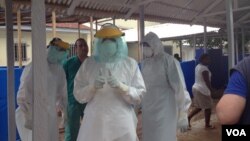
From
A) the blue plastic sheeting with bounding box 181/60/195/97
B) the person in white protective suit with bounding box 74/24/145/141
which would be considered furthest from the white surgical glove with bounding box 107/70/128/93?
the blue plastic sheeting with bounding box 181/60/195/97

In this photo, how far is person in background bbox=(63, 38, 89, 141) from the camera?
4363 mm

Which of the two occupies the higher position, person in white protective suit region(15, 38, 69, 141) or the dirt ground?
person in white protective suit region(15, 38, 69, 141)

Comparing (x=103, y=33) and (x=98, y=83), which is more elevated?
(x=103, y=33)

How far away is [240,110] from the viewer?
1506mm

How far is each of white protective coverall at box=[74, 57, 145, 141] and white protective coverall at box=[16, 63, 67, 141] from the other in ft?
2.55

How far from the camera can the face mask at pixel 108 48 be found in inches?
120

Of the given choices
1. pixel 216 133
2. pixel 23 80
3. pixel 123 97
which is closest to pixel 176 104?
pixel 123 97

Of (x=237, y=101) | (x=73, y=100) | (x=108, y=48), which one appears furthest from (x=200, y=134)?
(x=237, y=101)

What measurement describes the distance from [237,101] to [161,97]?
99.7 inches

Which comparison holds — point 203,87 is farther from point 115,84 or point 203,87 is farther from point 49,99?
point 115,84

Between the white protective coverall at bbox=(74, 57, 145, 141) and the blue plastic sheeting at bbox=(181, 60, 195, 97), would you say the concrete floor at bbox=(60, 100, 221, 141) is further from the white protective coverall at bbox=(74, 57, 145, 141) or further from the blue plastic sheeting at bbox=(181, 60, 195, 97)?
the blue plastic sheeting at bbox=(181, 60, 195, 97)

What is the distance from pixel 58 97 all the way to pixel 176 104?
4.68 feet

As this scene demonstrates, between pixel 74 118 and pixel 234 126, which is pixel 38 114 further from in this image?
pixel 74 118

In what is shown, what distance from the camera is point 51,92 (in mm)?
3824
